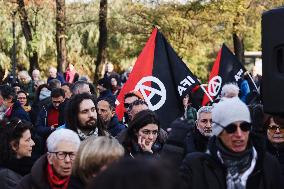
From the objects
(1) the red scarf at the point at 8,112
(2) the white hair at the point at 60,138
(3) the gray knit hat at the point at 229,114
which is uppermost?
(3) the gray knit hat at the point at 229,114

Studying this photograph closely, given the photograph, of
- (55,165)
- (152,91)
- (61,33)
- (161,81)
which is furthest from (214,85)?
(61,33)

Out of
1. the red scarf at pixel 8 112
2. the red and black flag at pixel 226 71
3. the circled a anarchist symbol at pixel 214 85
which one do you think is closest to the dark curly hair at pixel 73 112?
the red scarf at pixel 8 112

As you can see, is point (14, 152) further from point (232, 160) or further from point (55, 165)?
point (232, 160)

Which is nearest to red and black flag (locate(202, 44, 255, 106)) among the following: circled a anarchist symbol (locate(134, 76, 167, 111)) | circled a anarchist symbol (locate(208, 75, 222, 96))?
circled a anarchist symbol (locate(208, 75, 222, 96))

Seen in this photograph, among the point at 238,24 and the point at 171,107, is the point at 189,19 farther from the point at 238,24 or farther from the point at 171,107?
the point at 171,107

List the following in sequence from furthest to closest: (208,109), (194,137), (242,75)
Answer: (242,75), (208,109), (194,137)

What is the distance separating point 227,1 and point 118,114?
15.9 meters

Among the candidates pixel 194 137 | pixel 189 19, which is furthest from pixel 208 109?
pixel 189 19

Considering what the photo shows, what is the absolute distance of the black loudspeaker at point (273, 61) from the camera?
3.98 meters

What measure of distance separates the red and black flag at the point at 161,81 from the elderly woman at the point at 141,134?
214 centimetres

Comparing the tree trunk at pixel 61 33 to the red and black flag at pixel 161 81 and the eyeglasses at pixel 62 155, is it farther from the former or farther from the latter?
the eyeglasses at pixel 62 155

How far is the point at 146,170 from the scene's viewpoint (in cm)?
215

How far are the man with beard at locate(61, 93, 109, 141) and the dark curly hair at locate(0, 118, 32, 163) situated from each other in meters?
0.49

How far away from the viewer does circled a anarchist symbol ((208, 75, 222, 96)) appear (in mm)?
10352
